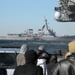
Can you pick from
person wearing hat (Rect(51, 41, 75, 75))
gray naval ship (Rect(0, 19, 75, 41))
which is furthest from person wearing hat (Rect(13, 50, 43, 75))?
gray naval ship (Rect(0, 19, 75, 41))

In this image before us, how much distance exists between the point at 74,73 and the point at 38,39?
553ft

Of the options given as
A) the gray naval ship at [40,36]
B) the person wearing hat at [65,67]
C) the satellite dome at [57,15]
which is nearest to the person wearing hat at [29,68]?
the person wearing hat at [65,67]

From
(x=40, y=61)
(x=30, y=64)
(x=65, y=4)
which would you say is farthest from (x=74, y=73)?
(x=65, y=4)

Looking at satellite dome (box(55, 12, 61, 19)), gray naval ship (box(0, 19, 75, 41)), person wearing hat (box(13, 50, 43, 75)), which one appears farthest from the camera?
gray naval ship (box(0, 19, 75, 41))

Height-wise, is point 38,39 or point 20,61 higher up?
point 20,61

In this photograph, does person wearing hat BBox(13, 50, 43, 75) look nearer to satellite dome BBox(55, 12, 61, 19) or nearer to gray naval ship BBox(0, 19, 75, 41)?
satellite dome BBox(55, 12, 61, 19)

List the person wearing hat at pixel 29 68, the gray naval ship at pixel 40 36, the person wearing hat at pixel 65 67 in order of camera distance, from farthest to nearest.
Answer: the gray naval ship at pixel 40 36
the person wearing hat at pixel 29 68
the person wearing hat at pixel 65 67

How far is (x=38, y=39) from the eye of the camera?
17462 cm

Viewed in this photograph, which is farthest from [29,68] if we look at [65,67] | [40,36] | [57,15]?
[40,36]

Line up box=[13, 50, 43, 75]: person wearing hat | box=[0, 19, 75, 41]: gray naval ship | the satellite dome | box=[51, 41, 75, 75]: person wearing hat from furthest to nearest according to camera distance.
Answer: box=[0, 19, 75, 41]: gray naval ship, the satellite dome, box=[13, 50, 43, 75]: person wearing hat, box=[51, 41, 75, 75]: person wearing hat

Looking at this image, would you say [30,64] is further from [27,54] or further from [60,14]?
[60,14]

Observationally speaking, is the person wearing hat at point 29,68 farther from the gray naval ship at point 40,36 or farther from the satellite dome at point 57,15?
the gray naval ship at point 40,36

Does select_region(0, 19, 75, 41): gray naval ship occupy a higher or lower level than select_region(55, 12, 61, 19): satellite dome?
lower

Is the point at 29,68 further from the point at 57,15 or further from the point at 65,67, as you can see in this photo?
the point at 57,15
